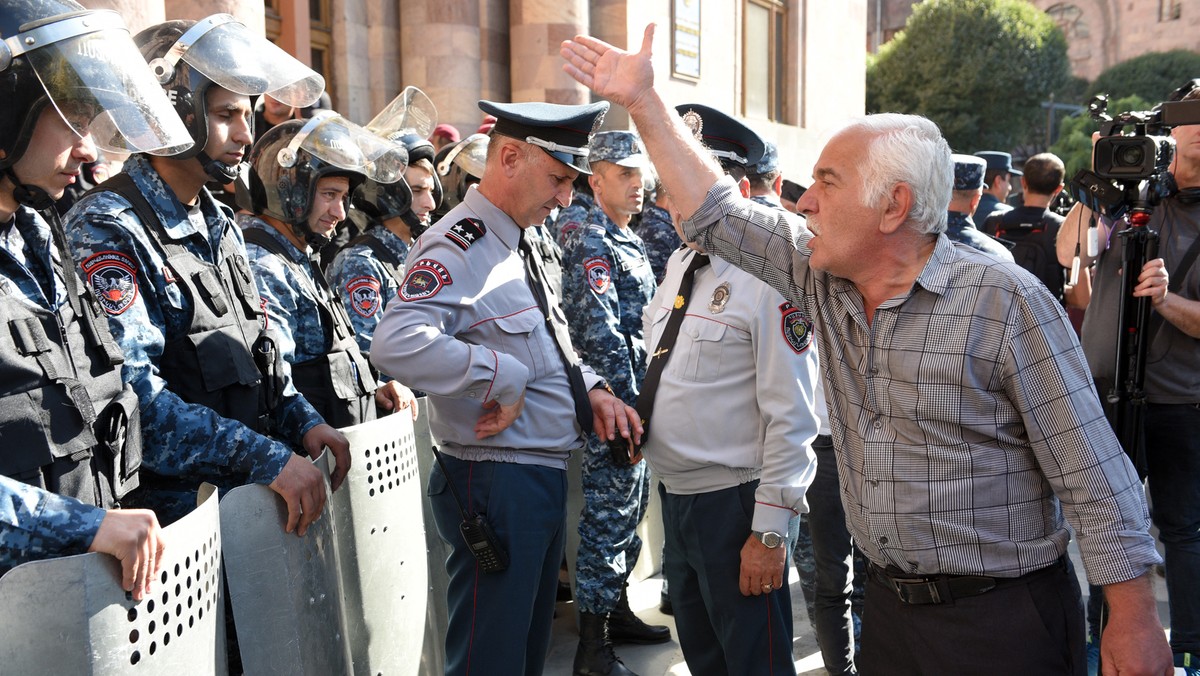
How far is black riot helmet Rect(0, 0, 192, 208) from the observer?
205 centimetres

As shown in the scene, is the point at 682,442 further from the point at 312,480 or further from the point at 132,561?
the point at 132,561

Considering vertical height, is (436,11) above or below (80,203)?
above

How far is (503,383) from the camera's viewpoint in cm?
266

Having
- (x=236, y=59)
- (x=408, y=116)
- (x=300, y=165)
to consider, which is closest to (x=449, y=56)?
(x=408, y=116)

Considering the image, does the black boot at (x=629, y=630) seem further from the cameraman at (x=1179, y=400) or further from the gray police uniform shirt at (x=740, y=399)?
the cameraman at (x=1179, y=400)

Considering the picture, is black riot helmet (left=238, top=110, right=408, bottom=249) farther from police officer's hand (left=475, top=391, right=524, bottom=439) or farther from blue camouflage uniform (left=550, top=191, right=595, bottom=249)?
police officer's hand (left=475, top=391, right=524, bottom=439)

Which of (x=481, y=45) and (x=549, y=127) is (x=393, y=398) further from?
(x=481, y=45)

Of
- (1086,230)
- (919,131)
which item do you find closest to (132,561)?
(919,131)

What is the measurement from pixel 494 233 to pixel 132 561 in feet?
4.66

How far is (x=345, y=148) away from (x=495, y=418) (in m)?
1.46

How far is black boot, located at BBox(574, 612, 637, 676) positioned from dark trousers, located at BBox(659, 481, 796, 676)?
1276 millimetres

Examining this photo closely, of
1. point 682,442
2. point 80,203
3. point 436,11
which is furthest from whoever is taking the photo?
point 436,11

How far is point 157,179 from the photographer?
9.07ft

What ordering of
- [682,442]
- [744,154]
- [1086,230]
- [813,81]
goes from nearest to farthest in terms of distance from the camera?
[682,442]
[744,154]
[1086,230]
[813,81]
